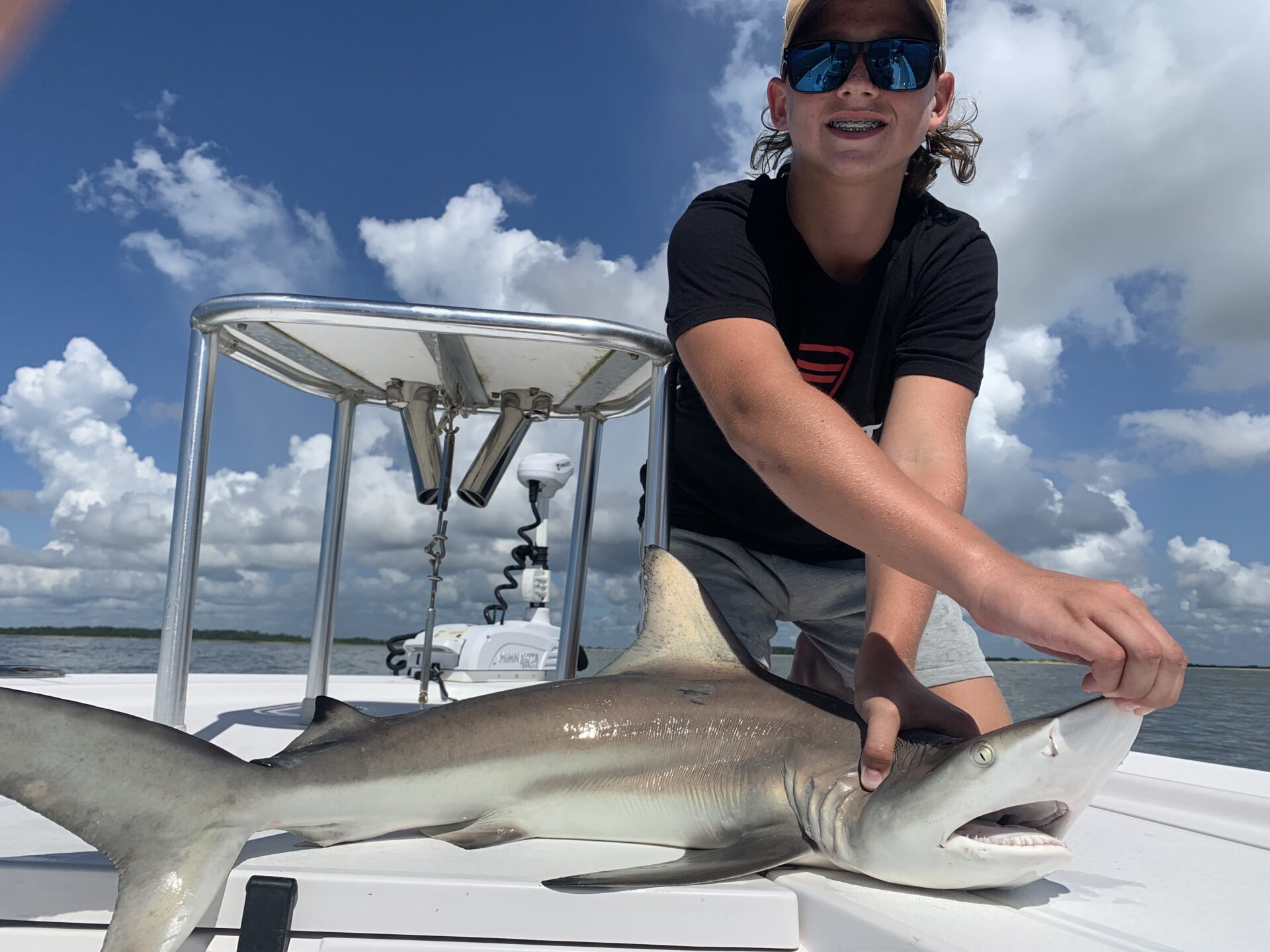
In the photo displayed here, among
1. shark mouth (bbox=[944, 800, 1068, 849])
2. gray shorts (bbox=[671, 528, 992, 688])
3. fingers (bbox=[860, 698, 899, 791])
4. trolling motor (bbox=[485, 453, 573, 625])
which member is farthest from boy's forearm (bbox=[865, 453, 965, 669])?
trolling motor (bbox=[485, 453, 573, 625])

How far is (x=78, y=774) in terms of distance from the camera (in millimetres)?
1369

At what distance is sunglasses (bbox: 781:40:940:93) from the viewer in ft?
7.60

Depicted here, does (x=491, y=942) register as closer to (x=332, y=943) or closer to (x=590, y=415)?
(x=332, y=943)

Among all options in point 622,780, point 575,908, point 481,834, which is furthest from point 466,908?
point 622,780

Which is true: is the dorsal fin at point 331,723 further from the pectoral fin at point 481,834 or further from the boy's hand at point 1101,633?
the boy's hand at point 1101,633

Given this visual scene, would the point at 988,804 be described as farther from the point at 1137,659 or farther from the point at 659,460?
the point at 659,460

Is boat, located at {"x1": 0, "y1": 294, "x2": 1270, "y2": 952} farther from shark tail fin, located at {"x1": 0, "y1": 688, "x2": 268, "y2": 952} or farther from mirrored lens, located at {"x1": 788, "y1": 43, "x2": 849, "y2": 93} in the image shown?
mirrored lens, located at {"x1": 788, "y1": 43, "x2": 849, "y2": 93}

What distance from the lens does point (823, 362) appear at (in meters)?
2.73

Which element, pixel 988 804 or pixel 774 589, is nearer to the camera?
pixel 988 804

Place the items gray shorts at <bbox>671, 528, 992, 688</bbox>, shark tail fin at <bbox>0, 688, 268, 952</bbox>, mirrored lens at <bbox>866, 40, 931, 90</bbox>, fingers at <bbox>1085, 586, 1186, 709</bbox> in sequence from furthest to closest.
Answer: gray shorts at <bbox>671, 528, 992, 688</bbox>
mirrored lens at <bbox>866, 40, 931, 90</bbox>
shark tail fin at <bbox>0, 688, 268, 952</bbox>
fingers at <bbox>1085, 586, 1186, 709</bbox>

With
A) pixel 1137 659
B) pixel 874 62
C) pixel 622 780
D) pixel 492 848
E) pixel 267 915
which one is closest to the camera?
pixel 1137 659

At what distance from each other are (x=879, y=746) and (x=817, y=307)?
1.47 meters

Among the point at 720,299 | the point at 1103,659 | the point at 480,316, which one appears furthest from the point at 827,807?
the point at 480,316

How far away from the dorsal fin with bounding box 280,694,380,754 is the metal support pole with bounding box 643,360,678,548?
1.08 meters
